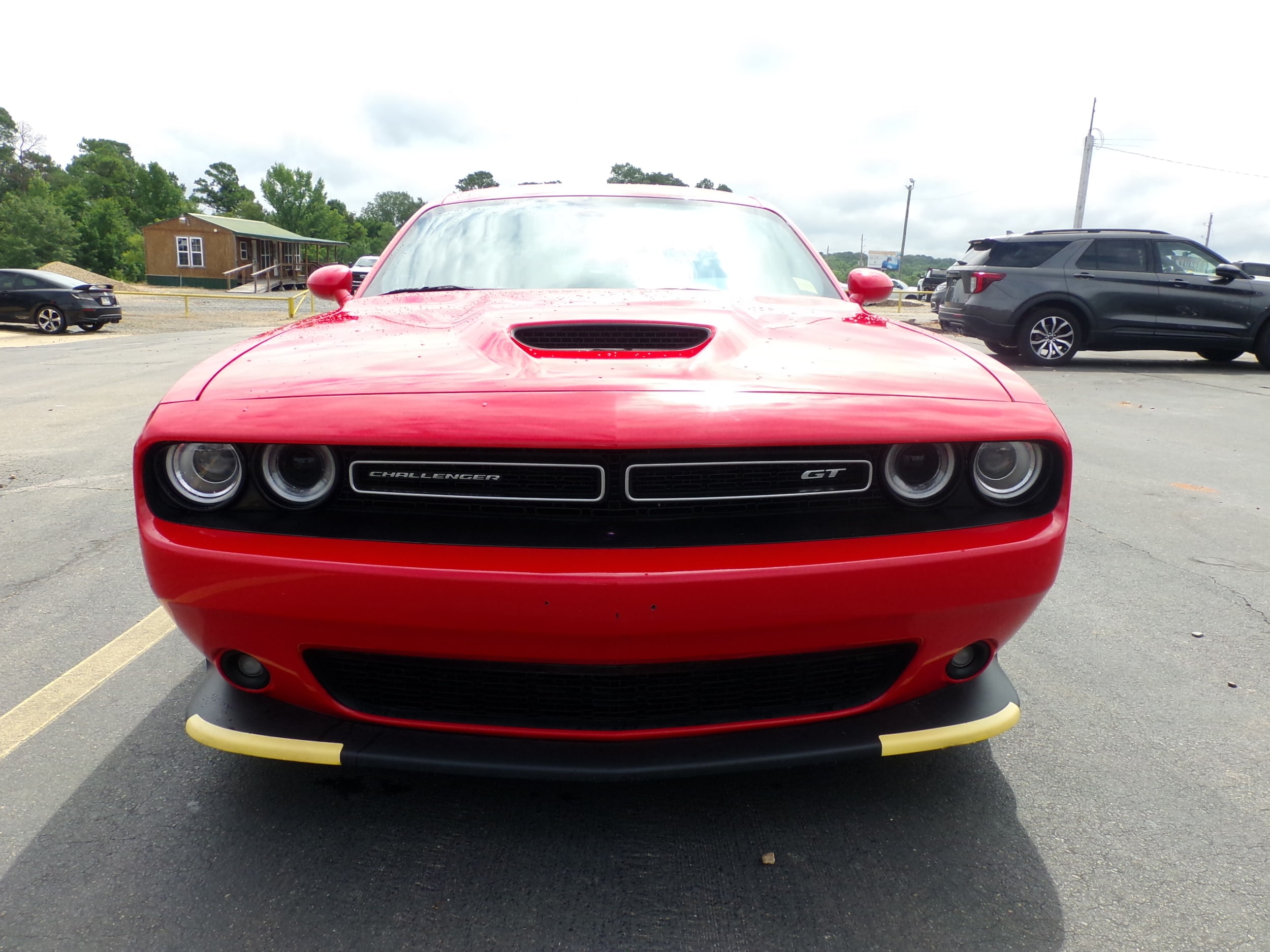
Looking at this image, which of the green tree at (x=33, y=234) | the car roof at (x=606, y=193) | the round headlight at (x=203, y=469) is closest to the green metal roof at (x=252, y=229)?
the green tree at (x=33, y=234)

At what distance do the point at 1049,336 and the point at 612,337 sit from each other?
11.7m

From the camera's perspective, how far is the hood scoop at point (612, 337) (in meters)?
1.99

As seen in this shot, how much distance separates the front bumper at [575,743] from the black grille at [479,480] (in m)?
0.49

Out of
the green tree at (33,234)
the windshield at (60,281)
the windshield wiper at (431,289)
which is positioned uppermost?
the green tree at (33,234)

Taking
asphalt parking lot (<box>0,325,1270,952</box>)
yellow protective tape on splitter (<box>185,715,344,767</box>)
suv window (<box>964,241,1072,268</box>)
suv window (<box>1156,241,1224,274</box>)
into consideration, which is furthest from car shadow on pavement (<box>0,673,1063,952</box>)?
suv window (<box>1156,241,1224,274</box>)

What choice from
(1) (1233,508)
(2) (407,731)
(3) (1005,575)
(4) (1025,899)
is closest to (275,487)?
(2) (407,731)

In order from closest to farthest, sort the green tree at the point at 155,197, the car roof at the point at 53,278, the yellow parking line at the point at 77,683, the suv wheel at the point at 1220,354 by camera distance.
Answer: the yellow parking line at the point at 77,683, the suv wheel at the point at 1220,354, the car roof at the point at 53,278, the green tree at the point at 155,197

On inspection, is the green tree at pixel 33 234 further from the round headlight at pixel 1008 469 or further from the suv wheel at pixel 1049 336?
the round headlight at pixel 1008 469

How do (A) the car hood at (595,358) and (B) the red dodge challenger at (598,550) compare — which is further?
(A) the car hood at (595,358)

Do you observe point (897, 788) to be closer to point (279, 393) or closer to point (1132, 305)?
point (279, 393)

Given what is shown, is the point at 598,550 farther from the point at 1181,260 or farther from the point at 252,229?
the point at 252,229

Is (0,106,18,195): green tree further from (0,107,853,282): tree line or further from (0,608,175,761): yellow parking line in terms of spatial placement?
(0,608,175,761): yellow parking line

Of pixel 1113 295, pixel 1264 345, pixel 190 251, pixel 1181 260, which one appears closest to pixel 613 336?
pixel 1113 295

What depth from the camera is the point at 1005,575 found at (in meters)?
1.79
